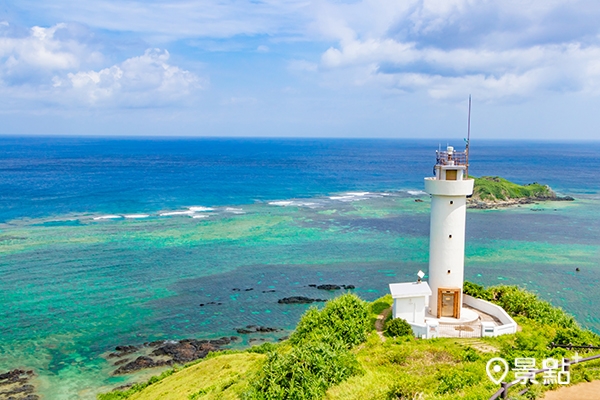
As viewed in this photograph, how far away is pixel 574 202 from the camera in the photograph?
305 feet

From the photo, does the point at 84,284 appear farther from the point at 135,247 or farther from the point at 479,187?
the point at 479,187

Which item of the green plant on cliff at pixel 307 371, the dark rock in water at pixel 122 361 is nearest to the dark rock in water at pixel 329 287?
the dark rock in water at pixel 122 361

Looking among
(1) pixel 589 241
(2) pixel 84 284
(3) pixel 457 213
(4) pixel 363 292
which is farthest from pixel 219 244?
(1) pixel 589 241

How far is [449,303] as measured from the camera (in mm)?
26562

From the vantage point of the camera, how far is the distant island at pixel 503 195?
89.1 metres

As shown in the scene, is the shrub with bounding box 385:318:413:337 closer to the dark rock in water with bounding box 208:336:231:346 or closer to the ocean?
the ocean

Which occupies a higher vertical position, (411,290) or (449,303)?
(411,290)

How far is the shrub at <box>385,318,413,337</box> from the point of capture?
2441cm

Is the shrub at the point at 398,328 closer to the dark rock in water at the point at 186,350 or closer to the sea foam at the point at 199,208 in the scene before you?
the dark rock in water at the point at 186,350

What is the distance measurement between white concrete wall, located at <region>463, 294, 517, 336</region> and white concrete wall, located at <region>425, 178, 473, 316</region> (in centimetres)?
215

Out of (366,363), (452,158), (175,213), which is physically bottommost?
(175,213)

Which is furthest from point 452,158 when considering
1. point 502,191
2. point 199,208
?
point 502,191

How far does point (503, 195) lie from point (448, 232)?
238ft

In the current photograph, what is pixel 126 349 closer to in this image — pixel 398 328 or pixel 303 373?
pixel 303 373
